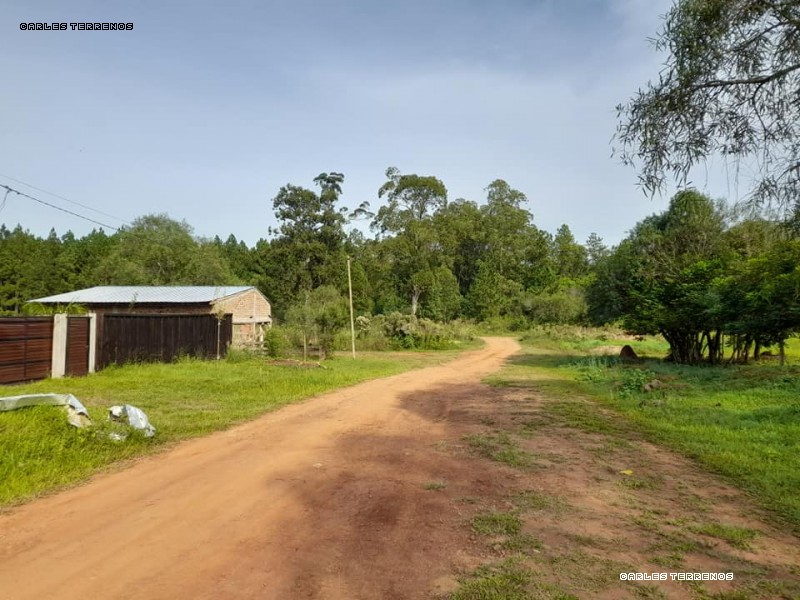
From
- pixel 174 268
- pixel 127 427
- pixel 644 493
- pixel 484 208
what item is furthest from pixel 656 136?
pixel 484 208

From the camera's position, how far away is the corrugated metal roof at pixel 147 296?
83.2ft

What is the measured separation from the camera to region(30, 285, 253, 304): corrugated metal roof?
25359 mm

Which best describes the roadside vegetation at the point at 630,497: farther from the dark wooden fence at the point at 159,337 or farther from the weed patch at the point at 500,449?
the dark wooden fence at the point at 159,337

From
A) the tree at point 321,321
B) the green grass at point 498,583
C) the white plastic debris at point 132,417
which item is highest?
the tree at point 321,321

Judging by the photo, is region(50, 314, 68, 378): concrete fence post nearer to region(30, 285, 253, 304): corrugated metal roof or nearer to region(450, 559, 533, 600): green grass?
region(30, 285, 253, 304): corrugated metal roof

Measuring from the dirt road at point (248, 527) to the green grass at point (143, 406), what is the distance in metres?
0.59

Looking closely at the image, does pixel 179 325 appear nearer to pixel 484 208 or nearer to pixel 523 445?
pixel 523 445

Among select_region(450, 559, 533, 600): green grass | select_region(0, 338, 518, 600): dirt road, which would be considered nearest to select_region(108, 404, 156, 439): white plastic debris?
select_region(0, 338, 518, 600): dirt road

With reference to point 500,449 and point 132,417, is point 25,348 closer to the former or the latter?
point 132,417

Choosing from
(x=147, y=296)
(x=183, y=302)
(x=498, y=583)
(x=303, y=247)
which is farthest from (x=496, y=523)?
(x=303, y=247)

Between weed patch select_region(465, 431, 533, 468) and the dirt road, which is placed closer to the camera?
the dirt road

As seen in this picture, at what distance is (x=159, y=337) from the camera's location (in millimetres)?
18406

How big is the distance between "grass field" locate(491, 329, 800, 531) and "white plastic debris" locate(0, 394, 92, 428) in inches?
315

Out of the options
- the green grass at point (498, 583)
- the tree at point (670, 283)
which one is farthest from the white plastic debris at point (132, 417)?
the tree at point (670, 283)
